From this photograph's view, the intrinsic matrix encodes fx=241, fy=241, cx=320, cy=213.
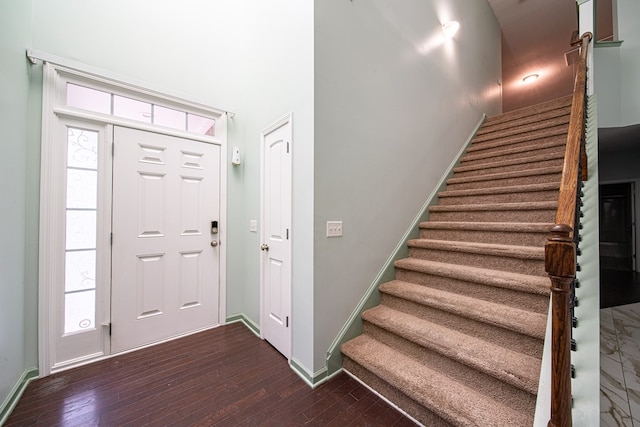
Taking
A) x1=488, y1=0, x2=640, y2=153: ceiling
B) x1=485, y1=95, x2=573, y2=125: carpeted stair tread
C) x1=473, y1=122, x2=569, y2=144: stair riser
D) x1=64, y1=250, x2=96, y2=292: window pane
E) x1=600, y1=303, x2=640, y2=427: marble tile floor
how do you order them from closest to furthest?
x1=600, y1=303, x2=640, y2=427: marble tile floor
x1=64, y1=250, x2=96, y2=292: window pane
x1=473, y1=122, x2=569, y2=144: stair riser
x1=485, y1=95, x2=573, y2=125: carpeted stair tread
x1=488, y1=0, x2=640, y2=153: ceiling

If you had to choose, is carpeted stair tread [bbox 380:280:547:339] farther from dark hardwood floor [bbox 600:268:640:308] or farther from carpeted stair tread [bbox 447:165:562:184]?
dark hardwood floor [bbox 600:268:640:308]

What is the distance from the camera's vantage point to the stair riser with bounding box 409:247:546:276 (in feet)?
5.76

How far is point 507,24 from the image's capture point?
5.44 metres

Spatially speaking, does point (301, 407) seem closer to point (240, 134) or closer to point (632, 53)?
point (240, 134)

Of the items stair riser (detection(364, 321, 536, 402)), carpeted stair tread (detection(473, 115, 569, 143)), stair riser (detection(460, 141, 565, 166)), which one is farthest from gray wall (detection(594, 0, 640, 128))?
stair riser (detection(364, 321, 536, 402))

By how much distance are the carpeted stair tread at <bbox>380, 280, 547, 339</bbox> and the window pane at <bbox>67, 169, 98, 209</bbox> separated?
8.59 feet

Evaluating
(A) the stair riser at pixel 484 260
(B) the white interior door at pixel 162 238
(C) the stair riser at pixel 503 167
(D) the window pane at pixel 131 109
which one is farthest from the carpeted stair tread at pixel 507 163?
(D) the window pane at pixel 131 109

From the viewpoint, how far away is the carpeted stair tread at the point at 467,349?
127cm

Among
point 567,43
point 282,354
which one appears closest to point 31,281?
point 282,354

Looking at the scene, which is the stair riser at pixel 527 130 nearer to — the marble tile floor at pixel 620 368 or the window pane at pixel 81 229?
the marble tile floor at pixel 620 368

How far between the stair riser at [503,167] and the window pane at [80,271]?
4127 millimetres

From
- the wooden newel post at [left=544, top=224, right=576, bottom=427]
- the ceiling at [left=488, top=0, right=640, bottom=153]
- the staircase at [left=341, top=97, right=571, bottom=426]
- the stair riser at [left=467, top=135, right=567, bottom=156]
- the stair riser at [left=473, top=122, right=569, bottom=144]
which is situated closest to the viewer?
the wooden newel post at [left=544, top=224, right=576, bottom=427]

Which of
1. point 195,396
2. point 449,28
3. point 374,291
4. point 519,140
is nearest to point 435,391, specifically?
point 374,291

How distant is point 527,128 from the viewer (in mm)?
3227
